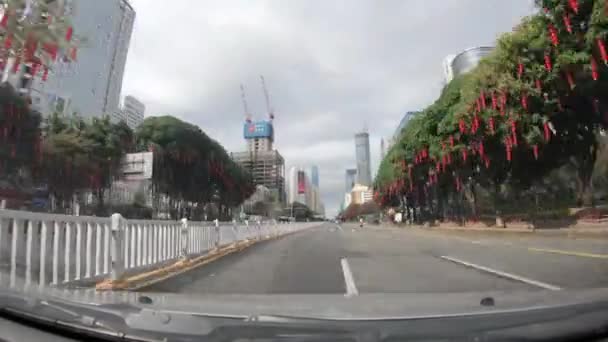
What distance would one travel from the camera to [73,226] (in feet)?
22.8

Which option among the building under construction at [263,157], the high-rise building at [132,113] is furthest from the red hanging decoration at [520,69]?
the building under construction at [263,157]

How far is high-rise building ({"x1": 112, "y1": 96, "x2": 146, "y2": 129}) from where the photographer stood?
43494 millimetres

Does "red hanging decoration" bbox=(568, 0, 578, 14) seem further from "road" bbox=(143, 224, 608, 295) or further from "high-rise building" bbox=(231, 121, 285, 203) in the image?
"high-rise building" bbox=(231, 121, 285, 203)

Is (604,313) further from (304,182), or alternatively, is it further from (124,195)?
(304,182)

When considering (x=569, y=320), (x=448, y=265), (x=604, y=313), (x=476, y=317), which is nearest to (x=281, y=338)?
(x=476, y=317)

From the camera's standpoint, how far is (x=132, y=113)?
4797 centimetres

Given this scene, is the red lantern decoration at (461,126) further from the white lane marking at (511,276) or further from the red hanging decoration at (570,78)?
the white lane marking at (511,276)

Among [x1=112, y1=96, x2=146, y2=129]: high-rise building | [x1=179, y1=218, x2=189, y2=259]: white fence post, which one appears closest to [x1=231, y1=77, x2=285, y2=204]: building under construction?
[x1=112, y1=96, x2=146, y2=129]: high-rise building

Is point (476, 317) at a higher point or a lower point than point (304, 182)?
lower

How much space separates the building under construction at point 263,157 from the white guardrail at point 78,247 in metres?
79.4

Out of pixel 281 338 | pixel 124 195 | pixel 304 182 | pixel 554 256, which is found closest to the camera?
pixel 281 338

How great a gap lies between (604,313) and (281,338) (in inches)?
67.7

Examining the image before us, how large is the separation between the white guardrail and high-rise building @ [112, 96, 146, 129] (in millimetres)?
34023

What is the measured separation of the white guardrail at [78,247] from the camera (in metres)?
5.54
